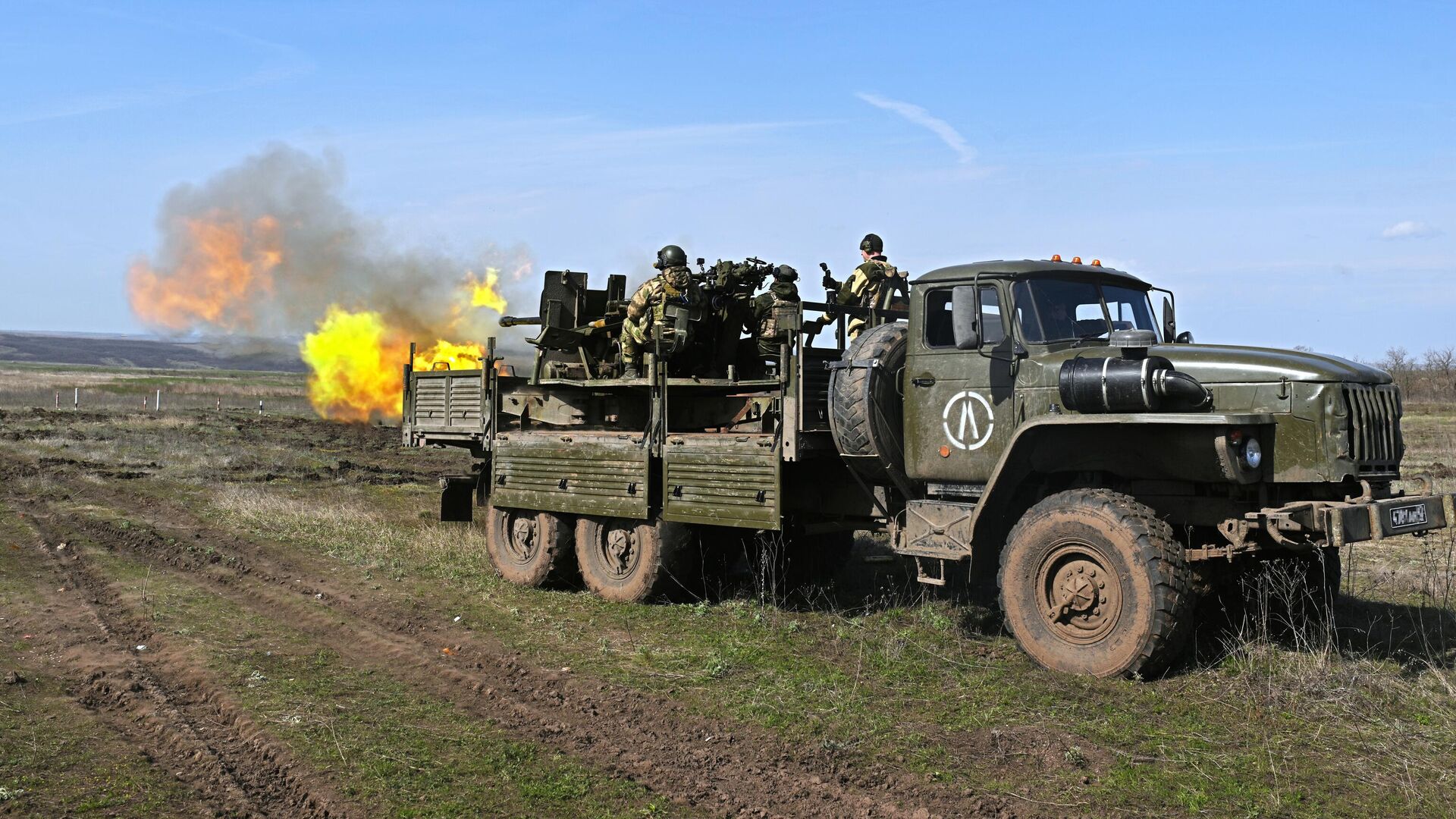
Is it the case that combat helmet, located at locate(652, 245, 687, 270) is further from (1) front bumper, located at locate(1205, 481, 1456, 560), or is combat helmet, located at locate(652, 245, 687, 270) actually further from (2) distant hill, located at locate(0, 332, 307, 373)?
(2) distant hill, located at locate(0, 332, 307, 373)

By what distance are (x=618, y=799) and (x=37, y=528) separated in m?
12.6

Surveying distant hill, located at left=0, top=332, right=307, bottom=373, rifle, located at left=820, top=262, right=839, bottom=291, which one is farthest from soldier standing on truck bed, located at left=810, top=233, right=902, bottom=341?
distant hill, located at left=0, top=332, right=307, bottom=373

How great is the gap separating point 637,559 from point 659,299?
2.45 metres

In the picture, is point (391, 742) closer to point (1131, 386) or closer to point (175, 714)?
point (175, 714)

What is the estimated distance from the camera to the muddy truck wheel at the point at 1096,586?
24.5ft

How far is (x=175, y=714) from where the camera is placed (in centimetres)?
712

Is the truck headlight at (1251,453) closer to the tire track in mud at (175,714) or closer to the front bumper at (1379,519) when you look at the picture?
the front bumper at (1379,519)

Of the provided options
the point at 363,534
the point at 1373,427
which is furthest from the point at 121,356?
the point at 1373,427

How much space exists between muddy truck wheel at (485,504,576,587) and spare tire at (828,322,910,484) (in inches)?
151

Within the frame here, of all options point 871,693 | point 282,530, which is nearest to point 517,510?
point 282,530

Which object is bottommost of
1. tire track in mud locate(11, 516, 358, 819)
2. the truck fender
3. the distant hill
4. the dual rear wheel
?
tire track in mud locate(11, 516, 358, 819)

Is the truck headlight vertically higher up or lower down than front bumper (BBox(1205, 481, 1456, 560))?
higher up

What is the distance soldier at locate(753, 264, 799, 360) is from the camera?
11594mm

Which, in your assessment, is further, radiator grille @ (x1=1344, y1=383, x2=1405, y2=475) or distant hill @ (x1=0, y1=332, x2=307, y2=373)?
distant hill @ (x1=0, y1=332, x2=307, y2=373)
